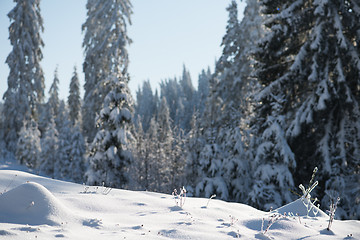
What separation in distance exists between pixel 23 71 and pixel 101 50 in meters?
5.63

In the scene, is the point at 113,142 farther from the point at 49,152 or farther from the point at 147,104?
the point at 147,104

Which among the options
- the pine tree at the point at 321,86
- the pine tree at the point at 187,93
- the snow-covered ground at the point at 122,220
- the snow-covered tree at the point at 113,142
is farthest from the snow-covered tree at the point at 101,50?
the pine tree at the point at 187,93

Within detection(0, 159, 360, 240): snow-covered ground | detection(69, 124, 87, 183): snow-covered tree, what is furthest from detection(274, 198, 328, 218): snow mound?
detection(69, 124, 87, 183): snow-covered tree

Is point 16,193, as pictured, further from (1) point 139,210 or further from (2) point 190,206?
(2) point 190,206

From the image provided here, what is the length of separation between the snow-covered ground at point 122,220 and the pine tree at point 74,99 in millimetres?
26814

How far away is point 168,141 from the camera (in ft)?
78.7

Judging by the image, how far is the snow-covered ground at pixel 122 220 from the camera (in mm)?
2695

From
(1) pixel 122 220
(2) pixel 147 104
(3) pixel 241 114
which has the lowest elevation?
(1) pixel 122 220

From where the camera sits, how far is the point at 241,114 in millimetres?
14484

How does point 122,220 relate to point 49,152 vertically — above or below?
below

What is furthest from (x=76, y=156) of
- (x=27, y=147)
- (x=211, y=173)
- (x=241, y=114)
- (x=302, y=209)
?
(x=302, y=209)

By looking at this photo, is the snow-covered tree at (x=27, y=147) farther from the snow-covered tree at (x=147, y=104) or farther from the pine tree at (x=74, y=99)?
the snow-covered tree at (x=147, y=104)

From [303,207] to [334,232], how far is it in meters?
1.04

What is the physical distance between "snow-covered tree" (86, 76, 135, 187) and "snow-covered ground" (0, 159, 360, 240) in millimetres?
8983
